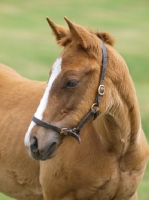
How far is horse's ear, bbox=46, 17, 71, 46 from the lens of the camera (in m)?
4.81

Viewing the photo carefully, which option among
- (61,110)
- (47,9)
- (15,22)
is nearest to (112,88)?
(61,110)

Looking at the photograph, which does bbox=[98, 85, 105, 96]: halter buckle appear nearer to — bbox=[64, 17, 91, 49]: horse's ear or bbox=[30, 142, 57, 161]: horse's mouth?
bbox=[64, 17, 91, 49]: horse's ear

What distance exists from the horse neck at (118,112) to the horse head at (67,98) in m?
0.16

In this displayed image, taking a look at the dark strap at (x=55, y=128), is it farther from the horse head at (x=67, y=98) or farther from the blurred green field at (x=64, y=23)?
the blurred green field at (x=64, y=23)

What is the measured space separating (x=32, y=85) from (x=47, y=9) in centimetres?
1975

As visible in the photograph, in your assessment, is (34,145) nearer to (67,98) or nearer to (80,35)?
(67,98)

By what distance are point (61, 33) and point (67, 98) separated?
0.55m

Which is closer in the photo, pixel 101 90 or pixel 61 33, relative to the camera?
pixel 101 90

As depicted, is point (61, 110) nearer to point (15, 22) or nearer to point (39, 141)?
point (39, 141)

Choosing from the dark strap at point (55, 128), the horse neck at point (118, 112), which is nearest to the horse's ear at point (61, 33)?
the horse neck at point (118, 112)

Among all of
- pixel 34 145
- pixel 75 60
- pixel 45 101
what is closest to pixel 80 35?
pixel 75 60

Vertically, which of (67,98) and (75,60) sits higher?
(75,60)

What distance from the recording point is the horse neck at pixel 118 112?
4.88 meters

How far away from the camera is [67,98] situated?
4684mm
